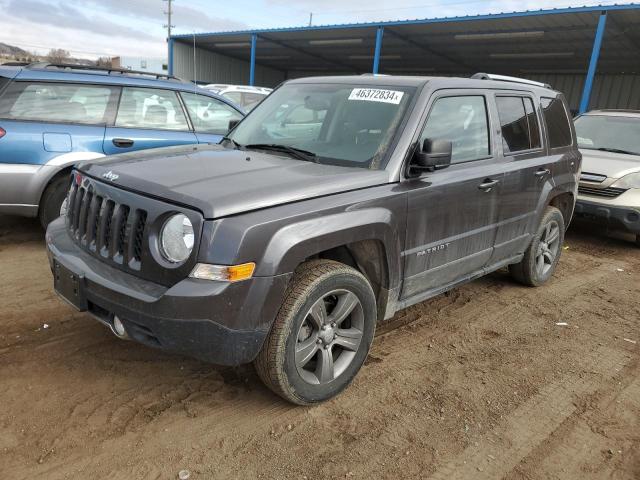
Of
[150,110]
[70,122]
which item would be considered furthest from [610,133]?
[70,122]

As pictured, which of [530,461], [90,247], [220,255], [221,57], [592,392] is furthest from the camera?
[221,57]

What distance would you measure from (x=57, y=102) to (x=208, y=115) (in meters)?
1.65

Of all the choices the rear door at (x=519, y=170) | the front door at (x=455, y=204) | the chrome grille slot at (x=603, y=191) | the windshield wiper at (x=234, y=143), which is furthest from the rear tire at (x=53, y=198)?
the chrome grille slot at (x=603, y=191)

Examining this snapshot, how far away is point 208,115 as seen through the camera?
6.16m

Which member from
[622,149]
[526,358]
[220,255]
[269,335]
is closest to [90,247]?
[220,255]

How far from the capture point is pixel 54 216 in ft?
16.7

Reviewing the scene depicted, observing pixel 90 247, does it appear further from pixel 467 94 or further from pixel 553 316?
pixel 553 316

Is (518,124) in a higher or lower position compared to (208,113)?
higher

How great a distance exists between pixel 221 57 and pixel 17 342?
3569 centimetres

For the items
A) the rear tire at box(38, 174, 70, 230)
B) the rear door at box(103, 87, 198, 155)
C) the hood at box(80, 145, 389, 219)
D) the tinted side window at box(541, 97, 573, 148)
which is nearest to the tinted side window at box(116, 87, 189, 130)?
the rear door at box(103, 87, 198, 155)

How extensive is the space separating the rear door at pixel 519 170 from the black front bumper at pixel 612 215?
2.72 meters

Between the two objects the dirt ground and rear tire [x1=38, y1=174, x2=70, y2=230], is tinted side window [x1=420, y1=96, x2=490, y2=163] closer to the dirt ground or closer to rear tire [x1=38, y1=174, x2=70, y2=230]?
the dirt ground

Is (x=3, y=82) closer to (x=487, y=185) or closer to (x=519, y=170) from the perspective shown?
(x=487, y=185)

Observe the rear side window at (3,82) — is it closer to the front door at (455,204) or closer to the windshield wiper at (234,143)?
the windshield wiper at (234,143)
